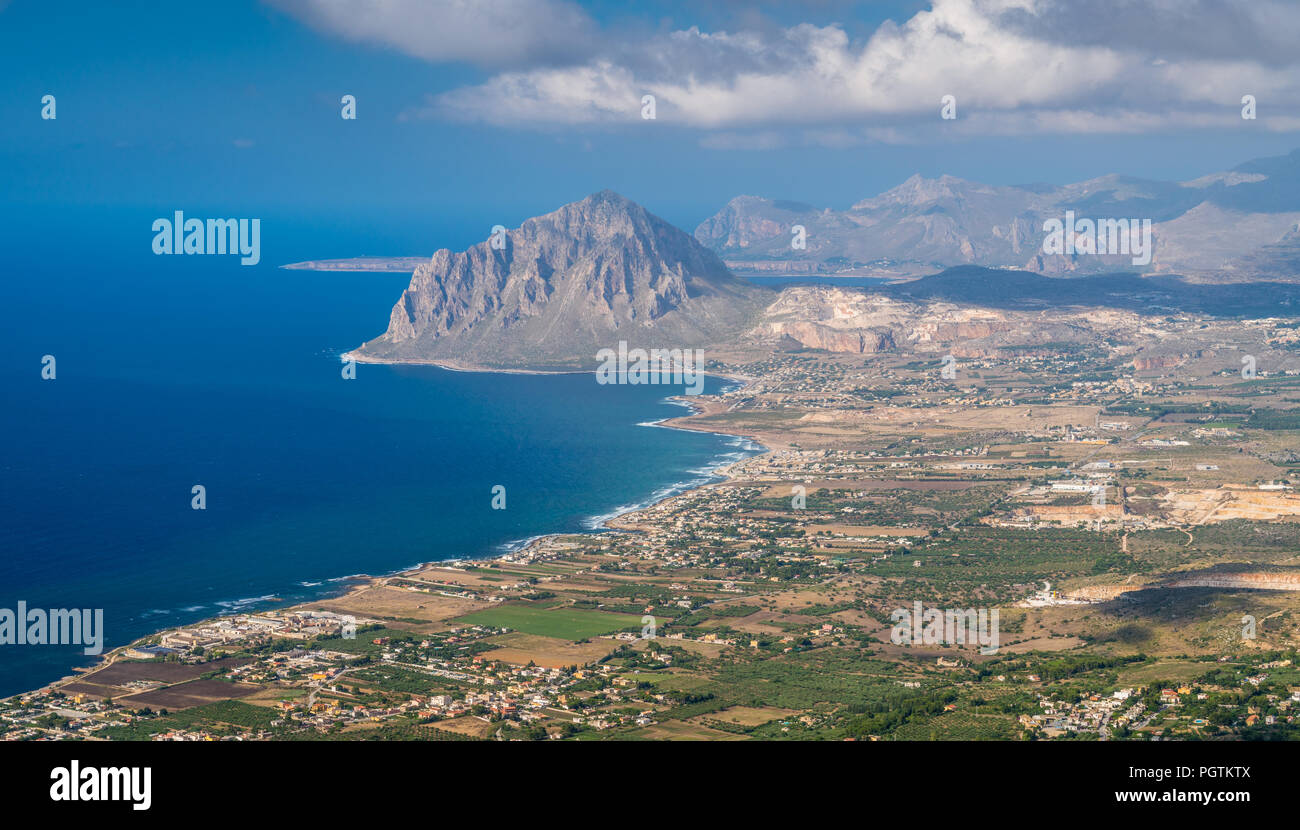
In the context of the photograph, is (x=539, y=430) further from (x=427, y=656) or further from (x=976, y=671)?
(x=976, y=671)

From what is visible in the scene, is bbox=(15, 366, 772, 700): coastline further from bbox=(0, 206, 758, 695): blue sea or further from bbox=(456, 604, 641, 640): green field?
bbox=(456, 604, 641, 640): green field

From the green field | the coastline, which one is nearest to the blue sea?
the coastline

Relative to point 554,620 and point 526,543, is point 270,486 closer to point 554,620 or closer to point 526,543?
point 526,543

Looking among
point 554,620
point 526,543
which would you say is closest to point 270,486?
point 526,543

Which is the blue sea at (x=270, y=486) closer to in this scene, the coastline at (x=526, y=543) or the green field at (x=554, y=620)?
the coastline at (x=526, y=543)

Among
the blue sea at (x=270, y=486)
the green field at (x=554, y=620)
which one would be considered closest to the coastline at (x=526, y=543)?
the blue sea at (x=270, y=486)

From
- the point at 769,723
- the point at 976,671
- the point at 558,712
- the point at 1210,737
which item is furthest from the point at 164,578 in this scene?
the point at 1210,737

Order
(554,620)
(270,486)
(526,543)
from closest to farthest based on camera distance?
(554,620), (526,543), (270,486)

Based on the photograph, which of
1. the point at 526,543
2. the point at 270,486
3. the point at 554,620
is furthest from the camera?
the point at 270,486
